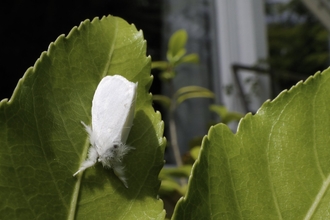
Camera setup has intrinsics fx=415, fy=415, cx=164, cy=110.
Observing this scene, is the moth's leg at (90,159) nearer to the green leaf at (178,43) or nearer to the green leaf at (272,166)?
the green leaf at (272,166)

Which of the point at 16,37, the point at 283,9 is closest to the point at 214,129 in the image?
the point at 16,37

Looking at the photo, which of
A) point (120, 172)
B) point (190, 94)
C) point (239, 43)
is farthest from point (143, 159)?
point (239, 43)

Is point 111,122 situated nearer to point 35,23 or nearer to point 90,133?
point 90,133

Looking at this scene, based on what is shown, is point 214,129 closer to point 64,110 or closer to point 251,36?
point 64,110

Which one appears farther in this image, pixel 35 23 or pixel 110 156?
pixel 35 23

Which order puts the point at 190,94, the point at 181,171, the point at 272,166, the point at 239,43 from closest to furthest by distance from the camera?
the point at 272,166 → the point at 181,171 → the point at 190,94 → the point at 239,43

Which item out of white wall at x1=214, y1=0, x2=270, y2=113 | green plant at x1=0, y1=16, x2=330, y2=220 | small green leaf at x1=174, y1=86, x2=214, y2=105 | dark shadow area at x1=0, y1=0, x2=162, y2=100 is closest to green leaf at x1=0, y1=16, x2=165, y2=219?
green plant at x1=0, y1=16, x2=330, y2=220

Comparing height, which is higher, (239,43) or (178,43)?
A: (178,43)

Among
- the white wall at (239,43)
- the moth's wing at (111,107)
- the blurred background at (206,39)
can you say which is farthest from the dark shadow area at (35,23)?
the moth's wing at (111,107)
